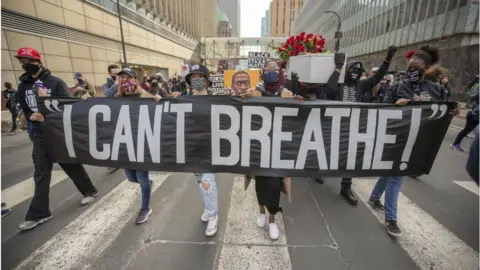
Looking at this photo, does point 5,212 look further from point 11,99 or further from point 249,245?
point 11,99

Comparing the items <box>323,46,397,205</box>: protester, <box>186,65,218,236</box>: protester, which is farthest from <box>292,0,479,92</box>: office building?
<box>186,65,218,236</box>: protester

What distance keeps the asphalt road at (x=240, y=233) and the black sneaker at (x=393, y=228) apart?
0.07m

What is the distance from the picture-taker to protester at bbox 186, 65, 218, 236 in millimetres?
2775

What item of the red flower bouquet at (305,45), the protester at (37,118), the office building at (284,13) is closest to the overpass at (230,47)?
the red flower bouquet at (305,45)

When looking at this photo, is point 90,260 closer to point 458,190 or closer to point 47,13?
point 458,190

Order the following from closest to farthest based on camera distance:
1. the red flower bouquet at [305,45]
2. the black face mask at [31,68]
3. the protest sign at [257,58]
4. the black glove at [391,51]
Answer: the black face mask at [31,68] < the black glove at [391,51] < the red flower bouquet at [305,45] < the protest sign at [257,58]

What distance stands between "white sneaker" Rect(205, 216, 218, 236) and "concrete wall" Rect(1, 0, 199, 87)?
1350 cm

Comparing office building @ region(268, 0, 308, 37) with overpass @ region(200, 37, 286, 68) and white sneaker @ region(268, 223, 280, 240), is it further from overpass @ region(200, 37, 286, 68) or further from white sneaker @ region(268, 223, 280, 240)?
white sneaker @ region(268, 223, 280, 240)

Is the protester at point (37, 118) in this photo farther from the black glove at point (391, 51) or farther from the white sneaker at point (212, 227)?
the black glove at point (391, 51)

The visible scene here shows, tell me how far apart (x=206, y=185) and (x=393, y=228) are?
7.72ft

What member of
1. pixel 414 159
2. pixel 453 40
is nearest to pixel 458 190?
pixel 414 159

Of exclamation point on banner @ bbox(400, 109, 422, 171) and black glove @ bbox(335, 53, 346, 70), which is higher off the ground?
black glove @ bbox(335, 53, 346, 70)

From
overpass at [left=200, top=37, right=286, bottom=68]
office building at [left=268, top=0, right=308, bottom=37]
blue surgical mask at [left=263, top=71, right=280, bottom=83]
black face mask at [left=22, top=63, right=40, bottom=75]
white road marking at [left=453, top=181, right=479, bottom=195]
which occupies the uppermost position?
office building at [left=268, top=0, right=308, bottom=37]

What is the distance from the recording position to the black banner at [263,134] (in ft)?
8.56
